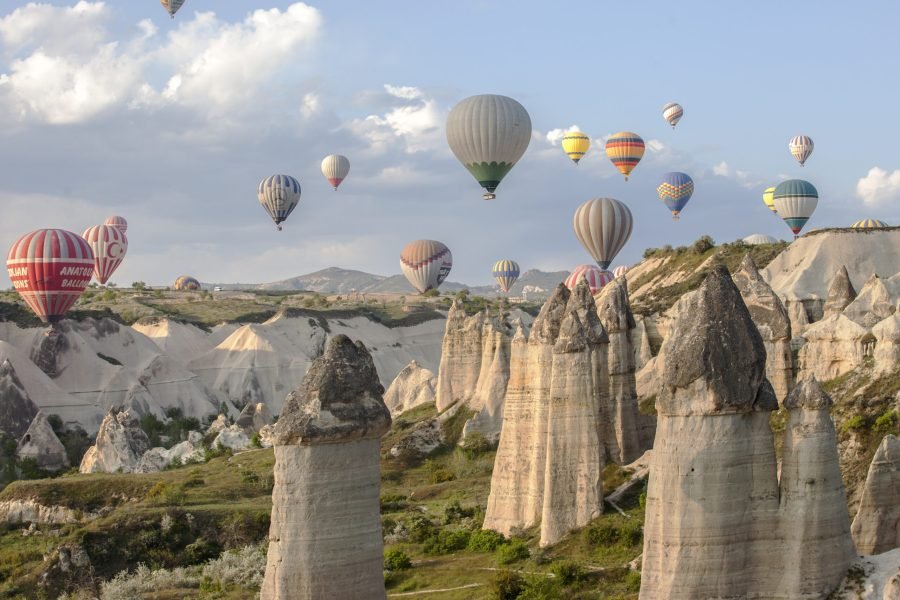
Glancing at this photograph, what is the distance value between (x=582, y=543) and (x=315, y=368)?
12.4m

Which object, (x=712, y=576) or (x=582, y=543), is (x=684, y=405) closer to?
(x=712, y=576)

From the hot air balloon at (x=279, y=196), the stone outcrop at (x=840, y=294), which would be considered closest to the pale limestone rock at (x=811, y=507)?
the stone outcrop at (x=840, y=294)

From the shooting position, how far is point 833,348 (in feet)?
122

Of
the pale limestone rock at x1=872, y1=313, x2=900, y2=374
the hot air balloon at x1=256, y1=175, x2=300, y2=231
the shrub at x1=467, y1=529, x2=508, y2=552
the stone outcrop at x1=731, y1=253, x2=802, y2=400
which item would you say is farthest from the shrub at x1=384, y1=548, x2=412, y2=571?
the hot air balloon at x1=256, y1=175, x2=300, y2=231

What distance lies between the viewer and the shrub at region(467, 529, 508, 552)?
108 feet

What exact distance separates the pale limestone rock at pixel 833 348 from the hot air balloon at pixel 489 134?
31.3 metres

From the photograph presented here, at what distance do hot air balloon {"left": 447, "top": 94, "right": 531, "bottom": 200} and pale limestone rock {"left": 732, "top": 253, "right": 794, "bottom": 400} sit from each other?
3111 cm

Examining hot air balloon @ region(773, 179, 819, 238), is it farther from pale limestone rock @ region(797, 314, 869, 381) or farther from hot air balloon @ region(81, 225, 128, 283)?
hot air balloon @ region(81, 225, 128, 283)

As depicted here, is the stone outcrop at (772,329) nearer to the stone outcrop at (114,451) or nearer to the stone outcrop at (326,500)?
the stone outcrop at (326,500)

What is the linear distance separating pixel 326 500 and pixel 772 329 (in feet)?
62.8

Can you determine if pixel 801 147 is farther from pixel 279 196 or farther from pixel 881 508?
pixel 881 508

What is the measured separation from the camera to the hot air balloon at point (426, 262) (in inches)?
5231

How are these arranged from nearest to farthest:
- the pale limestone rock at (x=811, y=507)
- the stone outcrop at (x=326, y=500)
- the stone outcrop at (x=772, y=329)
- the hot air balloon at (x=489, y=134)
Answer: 1. the pale limestone rock at (x=811, y=507)
2. the stone outcrop at (x=326, y=500)
3. the stone outcrop at (x=772, y=329)
4. the hot air balloon at (x=489, y=134)

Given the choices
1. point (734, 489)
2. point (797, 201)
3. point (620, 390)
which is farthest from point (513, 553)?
point (797, 201)
